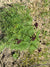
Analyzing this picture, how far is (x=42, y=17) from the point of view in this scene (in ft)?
12.9

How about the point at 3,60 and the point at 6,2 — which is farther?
the point at 6,2

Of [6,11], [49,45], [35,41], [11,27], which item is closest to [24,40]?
[35,41]

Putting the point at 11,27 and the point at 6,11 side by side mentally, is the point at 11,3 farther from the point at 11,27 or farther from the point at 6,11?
the point at 11,27

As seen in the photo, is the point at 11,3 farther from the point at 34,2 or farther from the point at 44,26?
the point at 44,26

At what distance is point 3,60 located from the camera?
3.70 m

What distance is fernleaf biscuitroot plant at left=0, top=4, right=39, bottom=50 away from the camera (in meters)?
3.48

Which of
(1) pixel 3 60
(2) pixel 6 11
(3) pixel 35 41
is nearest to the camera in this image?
(3) pixel 35 41

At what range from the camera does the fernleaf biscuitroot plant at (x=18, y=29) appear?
348 centimetres

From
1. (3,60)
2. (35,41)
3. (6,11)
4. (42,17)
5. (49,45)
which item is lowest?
(3,60)

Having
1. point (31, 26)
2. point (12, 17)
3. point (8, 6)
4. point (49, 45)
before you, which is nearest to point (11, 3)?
point (8, 6)

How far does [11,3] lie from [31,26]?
1.29 metres

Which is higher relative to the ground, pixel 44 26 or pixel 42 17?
pixel 42 17

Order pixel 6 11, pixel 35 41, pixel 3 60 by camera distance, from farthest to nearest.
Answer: pixel 6 11, pixel 3 60, pixel 35 41

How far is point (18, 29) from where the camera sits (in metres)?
3.62
